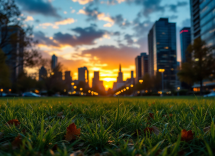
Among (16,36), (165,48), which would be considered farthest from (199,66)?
(165,48)

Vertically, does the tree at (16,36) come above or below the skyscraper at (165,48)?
below

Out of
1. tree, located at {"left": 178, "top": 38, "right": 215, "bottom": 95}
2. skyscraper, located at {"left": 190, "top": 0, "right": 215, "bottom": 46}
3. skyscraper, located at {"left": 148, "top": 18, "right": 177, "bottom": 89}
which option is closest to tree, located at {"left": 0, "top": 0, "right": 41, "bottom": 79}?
tree, located at {"left": 178, "top": 38, "right": 215, "bottom": 95}

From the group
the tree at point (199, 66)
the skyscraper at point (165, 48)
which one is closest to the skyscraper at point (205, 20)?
the tree at point (199, 66)

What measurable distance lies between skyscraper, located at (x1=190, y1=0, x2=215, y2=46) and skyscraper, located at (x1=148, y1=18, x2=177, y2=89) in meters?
66.4

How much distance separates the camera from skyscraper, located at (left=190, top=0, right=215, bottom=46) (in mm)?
63750

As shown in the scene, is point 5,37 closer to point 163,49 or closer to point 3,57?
point 3,57

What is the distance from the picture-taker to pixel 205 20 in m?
69.4

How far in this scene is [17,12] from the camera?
21.9 metres

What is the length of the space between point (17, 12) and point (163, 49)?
148651mm

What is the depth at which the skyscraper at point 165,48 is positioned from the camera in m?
151

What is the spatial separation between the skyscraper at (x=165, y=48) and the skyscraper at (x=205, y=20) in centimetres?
6643

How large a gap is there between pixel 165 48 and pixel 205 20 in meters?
84.9

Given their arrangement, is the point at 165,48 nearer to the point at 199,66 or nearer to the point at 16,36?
the point at 199,66

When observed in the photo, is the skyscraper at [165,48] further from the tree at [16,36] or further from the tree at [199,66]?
the tree at [16,36]
